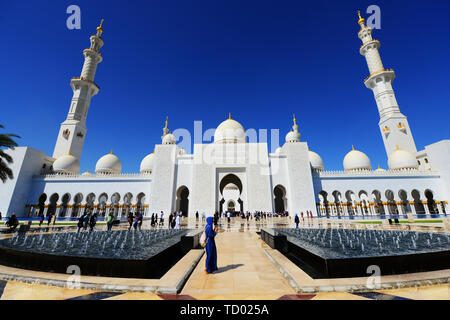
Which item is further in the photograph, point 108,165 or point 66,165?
point 108,165

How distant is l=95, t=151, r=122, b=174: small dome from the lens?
2544 centimetres

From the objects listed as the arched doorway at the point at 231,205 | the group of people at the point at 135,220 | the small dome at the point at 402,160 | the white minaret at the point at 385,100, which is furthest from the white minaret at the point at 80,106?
the small dome at the point at 402,160

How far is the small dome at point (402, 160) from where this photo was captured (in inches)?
893

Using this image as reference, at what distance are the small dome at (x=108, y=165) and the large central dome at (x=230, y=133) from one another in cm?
1399

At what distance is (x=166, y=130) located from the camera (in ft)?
102

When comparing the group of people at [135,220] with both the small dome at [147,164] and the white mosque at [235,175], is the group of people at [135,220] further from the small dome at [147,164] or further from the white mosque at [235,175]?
the small dome at [147,164]

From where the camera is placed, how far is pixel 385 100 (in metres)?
26.2

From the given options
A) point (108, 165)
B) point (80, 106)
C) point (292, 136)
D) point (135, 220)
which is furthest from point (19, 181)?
point (292, 136)

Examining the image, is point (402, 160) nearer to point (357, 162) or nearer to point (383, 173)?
point (383, 173)

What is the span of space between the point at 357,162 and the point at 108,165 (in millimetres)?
32603

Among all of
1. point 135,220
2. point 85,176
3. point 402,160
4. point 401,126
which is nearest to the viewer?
point 135,220
